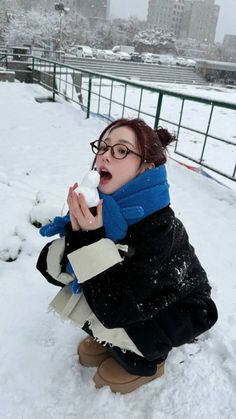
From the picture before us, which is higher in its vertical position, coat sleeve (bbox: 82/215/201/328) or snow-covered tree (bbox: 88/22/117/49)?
snow-covered tree (bbox: 88/22/117/49)

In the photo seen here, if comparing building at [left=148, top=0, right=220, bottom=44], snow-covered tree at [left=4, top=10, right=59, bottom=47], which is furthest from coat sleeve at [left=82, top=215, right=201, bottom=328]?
building at [left=148, top=0, right=220, bottom=44]

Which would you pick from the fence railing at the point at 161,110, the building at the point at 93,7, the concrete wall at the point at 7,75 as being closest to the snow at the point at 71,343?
the fence railing at the point at 161,110

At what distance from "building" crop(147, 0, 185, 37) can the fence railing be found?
8013cm

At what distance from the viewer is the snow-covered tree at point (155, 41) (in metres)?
50.6

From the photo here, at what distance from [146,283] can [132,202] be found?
0.97ft

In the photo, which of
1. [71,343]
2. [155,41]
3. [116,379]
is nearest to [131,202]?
[116,379]

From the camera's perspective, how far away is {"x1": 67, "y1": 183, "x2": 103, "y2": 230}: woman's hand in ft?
3.76

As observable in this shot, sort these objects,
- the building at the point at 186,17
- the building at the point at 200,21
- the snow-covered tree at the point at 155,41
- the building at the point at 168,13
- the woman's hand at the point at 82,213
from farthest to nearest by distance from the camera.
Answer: the building at the point at 168,13, the building at the point at 186,17, the building at the point at 200,21, the snow-covered tree at the point at 155,41, the woman's hand at the point at 82,213

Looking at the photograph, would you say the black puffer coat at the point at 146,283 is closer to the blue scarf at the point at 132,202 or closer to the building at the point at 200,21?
the blue scarf at the point at 132,202

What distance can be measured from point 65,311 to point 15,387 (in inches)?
19.6

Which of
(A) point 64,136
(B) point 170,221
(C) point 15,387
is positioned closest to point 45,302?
(C) point 15,387

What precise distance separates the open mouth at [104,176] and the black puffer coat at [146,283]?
0.59 feet

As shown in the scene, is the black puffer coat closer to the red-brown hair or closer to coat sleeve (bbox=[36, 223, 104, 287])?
coat sleeve (bbox=[36, 223, 104, 287])

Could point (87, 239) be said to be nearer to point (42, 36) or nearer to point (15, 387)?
point (15, 387)
